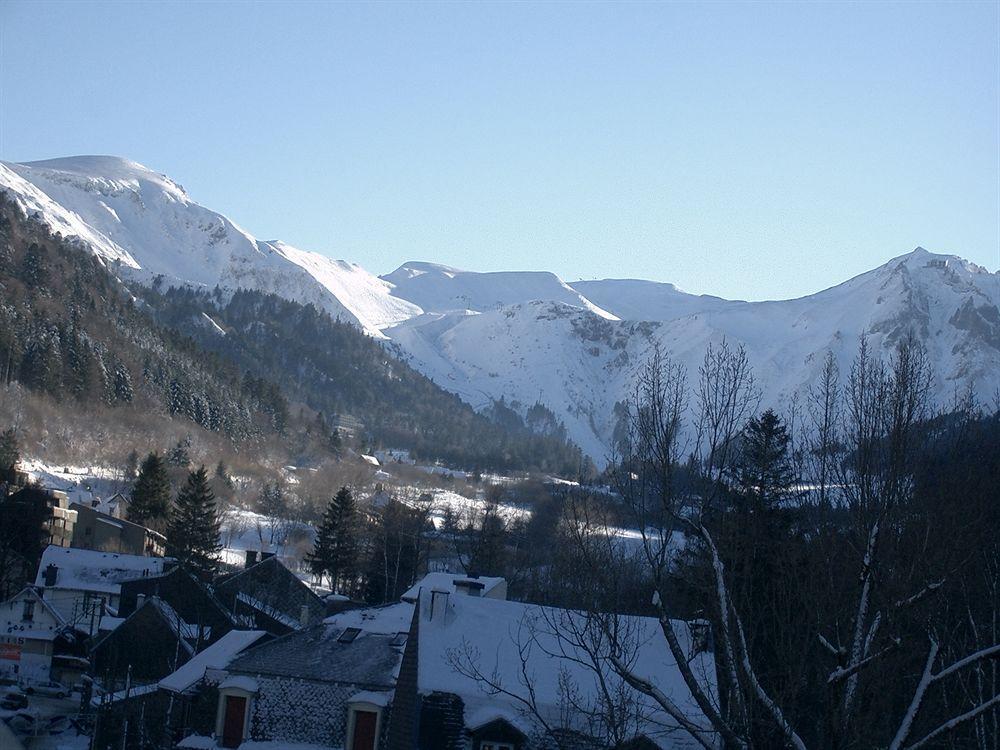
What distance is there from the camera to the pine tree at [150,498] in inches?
2874

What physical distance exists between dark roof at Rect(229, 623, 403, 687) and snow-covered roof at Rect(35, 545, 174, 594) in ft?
89.6

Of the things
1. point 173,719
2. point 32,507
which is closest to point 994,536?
point 173,719

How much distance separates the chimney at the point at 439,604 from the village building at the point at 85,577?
30060 millimetres

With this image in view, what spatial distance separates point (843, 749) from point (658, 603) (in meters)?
2.50

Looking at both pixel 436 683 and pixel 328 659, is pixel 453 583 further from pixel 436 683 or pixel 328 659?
pixel 436 683

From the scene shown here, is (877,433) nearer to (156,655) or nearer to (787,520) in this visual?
(787,520)

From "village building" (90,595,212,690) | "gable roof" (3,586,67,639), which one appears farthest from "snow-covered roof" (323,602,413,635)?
"gable roof" (3,586,67,639)

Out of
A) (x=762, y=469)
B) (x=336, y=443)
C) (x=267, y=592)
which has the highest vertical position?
(x=762, y=469)

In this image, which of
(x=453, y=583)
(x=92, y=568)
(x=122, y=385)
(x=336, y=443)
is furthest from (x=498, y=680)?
(x=336, y=443)

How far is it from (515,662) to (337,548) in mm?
42280

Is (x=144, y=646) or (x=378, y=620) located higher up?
(x=378, y=620)

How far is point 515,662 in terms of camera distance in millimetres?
21438

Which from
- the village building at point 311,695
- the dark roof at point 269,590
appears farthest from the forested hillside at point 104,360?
the village building at point 311,695

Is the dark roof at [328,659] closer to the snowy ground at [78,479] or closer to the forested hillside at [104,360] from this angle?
the snowy ground at [78,479]
